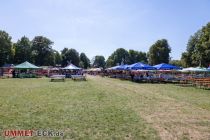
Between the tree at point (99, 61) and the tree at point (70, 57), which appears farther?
the tree at point (99, 61)

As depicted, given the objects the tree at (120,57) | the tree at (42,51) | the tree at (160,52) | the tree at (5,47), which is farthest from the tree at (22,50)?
the tree at (120,57)

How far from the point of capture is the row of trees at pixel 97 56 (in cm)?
4494

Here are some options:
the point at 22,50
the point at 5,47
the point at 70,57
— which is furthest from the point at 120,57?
the point at 5,47

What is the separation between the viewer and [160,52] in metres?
97.2

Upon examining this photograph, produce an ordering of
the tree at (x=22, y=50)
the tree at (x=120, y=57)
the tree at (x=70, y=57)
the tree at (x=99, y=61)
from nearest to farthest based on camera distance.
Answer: the tree at (x=22, y=50), the tree at (x=70, y=57), the tree at (x=120, y=57), the tree at (x=99, y=61)

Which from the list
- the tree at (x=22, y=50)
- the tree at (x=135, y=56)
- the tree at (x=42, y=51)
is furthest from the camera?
the tree at (x=135, y=56)

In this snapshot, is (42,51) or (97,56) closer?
(42,51)

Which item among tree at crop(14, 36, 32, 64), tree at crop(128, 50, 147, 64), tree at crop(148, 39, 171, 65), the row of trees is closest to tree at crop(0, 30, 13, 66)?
the row of trees

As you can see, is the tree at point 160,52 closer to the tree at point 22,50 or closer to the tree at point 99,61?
the tree at point 22,50

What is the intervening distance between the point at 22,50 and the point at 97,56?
248 feet

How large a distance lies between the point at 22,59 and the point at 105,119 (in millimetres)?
94842

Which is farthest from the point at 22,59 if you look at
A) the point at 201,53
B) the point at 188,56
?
the point at 201,53

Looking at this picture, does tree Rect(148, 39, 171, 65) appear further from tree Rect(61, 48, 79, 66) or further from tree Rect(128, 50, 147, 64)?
A: tree Rect(61, 48, 79, 66)

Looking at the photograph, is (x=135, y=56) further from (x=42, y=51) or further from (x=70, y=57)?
(x=42, y=51)
